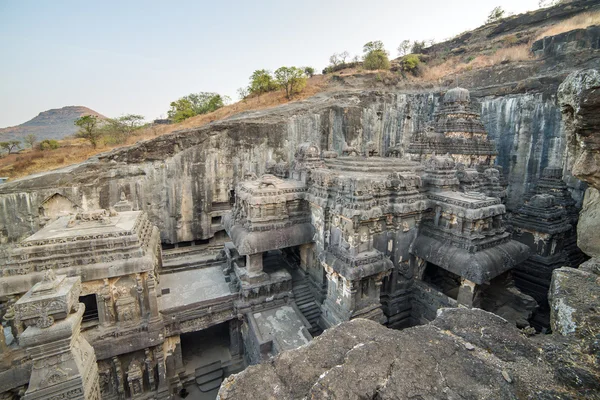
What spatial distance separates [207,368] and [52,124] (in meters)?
77.8

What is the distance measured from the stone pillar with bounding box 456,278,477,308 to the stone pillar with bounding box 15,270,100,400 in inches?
416

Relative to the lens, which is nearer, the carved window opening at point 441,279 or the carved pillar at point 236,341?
the carved pillar at point 236,341

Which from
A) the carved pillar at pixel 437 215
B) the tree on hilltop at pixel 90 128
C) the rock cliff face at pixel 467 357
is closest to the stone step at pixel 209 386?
the rock cliff face at pixel 467 357

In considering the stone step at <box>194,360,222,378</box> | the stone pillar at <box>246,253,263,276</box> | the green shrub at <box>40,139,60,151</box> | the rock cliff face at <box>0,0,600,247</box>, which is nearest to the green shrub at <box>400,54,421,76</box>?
the rock cliff face at <box>0,0,600,247</box>

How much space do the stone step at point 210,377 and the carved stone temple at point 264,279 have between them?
0.14 ft

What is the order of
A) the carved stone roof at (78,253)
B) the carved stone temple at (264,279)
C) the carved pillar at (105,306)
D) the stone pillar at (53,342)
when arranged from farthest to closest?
the carved pillar at (105,306) → the carved stone roof at (78,253) → the carved stone temple at (264,279) → the stone pillar at (53,342)

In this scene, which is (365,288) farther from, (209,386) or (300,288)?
(209,386)

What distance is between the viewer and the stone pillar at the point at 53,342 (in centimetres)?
675

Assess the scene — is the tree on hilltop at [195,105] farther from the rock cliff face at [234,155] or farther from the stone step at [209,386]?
the stone step at [209,386]

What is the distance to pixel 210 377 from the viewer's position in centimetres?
1053

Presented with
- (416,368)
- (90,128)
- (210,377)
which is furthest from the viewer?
(90,128)

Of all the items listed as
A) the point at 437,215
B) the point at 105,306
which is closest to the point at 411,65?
the point at 437,215

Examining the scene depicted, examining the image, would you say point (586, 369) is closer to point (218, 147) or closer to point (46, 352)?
point (46, 352)

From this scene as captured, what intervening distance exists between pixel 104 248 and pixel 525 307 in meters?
13.8
